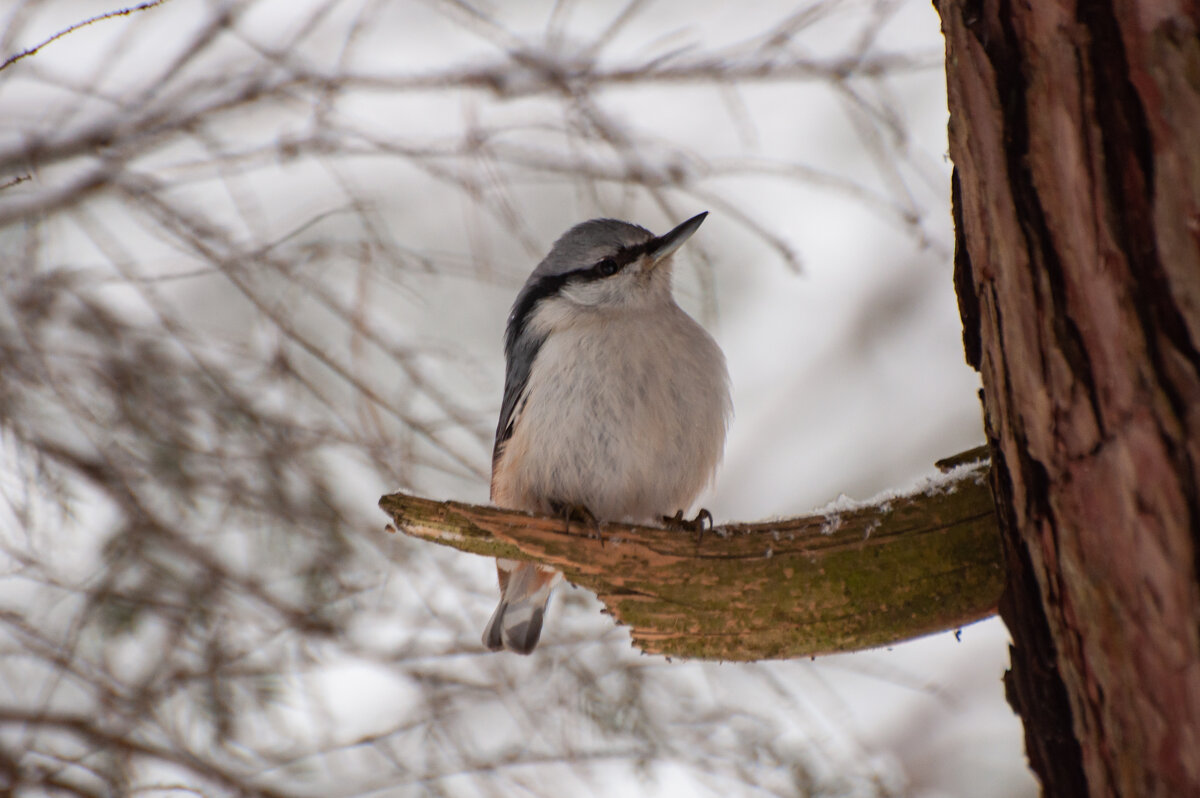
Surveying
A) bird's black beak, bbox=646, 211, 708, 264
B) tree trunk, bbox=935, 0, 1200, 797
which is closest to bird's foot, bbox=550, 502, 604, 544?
bird's black beak, bbox=646, 211, 708, 264

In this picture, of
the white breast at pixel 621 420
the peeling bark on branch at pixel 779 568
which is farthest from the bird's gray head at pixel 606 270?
the peeling bark on branch at pixel 779 568

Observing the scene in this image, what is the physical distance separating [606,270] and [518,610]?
51.4 inches

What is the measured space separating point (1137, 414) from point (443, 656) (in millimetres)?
3056

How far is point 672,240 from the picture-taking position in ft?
12.4

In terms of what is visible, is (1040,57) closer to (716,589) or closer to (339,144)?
(716,589)

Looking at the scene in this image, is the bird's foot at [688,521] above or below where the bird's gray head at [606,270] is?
below

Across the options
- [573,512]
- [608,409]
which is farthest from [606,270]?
[573,512]

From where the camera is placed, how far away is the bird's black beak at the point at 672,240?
3.70m

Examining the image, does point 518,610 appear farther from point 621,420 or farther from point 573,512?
point 621,420

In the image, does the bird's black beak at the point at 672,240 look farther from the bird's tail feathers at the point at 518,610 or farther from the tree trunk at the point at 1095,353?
the tree trunk at the point at 1095,353

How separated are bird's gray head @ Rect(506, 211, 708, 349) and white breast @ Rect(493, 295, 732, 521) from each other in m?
0.18

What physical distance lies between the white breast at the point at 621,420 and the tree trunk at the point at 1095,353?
181cm

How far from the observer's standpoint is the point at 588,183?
12.8ft

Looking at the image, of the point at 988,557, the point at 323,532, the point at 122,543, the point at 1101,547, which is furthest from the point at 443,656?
the point at 1101,547
